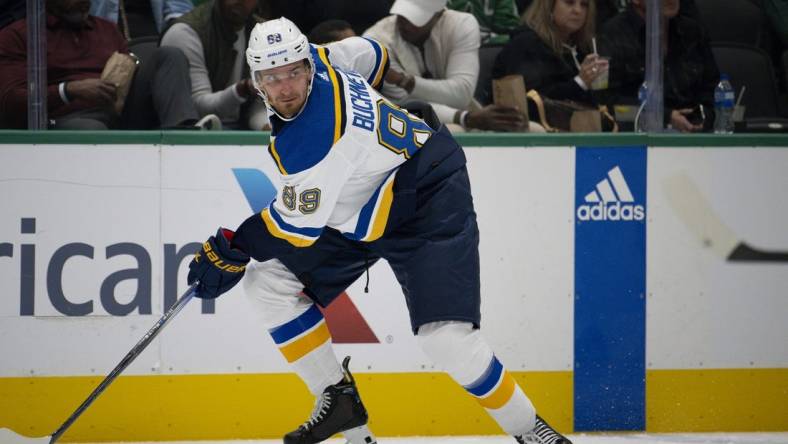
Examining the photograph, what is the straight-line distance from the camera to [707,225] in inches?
165

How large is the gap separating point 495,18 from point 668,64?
623 millimetres

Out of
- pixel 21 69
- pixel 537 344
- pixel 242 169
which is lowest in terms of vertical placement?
pixel 537 344

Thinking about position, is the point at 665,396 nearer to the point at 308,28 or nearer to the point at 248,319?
the point at 248,319

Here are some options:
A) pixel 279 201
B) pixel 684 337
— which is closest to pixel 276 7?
pixel 279 201

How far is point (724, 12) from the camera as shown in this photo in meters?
4.32

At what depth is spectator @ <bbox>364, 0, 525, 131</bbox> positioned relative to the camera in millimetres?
4188

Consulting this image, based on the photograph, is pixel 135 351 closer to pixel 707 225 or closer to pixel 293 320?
pixel 293 320

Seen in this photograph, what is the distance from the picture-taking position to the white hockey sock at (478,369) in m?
3.31

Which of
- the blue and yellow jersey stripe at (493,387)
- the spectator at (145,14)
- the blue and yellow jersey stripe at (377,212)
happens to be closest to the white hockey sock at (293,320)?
the blue and yellow jersey stripe at (377,212)

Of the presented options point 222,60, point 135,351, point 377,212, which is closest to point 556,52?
point 222,60

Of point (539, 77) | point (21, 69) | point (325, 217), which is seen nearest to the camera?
point (325, 217)

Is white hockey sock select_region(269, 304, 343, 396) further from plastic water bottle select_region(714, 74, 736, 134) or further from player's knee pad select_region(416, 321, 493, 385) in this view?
plastic water bottle select_region(714, 74, 736, 134)

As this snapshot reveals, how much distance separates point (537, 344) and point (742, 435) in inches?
30.4

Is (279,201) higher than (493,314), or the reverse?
(279,201)
